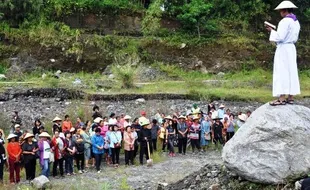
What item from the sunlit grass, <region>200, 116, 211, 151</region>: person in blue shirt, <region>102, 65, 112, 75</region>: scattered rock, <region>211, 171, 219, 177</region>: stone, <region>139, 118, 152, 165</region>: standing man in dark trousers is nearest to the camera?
<region>211, 171, 219, 177</region>: stone

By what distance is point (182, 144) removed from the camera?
1892 centimetres

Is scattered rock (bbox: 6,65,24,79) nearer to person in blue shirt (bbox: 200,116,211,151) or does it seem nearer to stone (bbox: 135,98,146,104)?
stone (bbox: 135,98,146,104)

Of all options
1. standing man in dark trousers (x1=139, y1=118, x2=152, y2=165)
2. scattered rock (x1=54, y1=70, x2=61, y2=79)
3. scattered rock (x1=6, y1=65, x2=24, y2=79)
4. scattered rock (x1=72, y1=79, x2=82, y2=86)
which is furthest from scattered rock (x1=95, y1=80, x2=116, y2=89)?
standing man in dark trousers (x1=139, y1=118, x2=152, y2=165)

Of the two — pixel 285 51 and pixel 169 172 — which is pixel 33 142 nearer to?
pixel 169 172

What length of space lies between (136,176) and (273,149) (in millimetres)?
5547

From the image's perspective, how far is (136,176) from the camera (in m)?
15.4

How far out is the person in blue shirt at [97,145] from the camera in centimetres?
1591

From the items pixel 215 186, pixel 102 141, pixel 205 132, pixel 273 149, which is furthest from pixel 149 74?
pixel 273 149

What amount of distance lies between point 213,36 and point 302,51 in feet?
Answer: 20.2

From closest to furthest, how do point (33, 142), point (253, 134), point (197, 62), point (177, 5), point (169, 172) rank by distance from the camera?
1. point (253, 134)
2. point (33, 142)
3. point (169, 172)
4. point (197, 62)
5. point (177, 5)

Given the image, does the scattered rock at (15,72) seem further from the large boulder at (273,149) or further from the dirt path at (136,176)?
the large boulder at (273,149)

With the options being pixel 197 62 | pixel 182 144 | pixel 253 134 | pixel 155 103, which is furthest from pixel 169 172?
pixel 197 62

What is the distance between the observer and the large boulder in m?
10.7

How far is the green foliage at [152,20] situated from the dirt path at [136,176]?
677 inches
